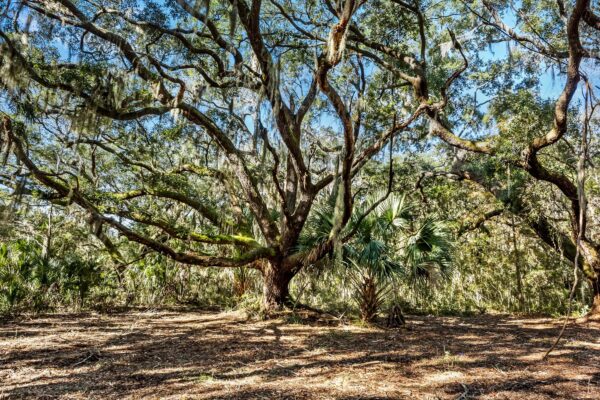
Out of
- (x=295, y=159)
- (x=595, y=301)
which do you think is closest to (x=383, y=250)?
(x=295, y=159)

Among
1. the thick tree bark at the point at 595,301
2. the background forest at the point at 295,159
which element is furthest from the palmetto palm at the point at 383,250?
the thick tree bark at the point at 595,301

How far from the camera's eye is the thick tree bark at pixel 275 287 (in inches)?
293

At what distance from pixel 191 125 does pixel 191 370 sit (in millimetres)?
5984

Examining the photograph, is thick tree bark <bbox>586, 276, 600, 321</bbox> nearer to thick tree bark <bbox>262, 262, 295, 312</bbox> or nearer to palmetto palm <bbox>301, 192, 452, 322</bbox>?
palmetto palm <bbox>301, 192, 452, 322</bbox>

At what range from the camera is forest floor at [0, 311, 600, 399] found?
318 cm

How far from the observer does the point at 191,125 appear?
8.64 metres

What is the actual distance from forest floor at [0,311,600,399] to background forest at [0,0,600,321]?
122 cm

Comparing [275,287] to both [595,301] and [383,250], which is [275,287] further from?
[595,301]

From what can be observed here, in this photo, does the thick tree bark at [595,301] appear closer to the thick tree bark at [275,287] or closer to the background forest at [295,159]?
the background forest at [295,159]

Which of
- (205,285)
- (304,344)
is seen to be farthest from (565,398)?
(205,285)

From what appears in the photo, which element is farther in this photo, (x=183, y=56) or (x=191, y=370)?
(x=183, y=56)

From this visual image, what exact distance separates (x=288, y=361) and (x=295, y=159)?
3.53 metres

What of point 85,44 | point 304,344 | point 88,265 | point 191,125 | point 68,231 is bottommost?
point 304,344

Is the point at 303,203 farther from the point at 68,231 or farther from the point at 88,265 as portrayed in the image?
the point at 68,231
